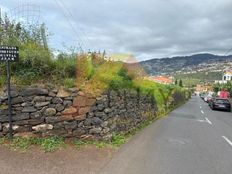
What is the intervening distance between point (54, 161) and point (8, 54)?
10.0 ft

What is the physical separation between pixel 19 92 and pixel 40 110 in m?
0.73

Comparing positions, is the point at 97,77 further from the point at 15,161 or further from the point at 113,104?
the point at 15,161

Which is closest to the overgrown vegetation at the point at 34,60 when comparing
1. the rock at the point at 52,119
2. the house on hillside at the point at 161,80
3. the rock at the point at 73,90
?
the rock at the point at 73,90

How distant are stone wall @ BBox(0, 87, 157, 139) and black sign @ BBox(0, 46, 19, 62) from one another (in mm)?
821

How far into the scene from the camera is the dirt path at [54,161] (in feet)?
19.2

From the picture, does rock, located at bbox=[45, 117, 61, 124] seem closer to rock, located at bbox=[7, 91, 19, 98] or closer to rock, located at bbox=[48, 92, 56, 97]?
rock, located at bbox=[48, 92, 56, 97]

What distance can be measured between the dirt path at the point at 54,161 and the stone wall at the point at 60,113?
2.33ft

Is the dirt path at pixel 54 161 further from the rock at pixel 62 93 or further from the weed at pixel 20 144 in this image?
the rock at pixel 62 93

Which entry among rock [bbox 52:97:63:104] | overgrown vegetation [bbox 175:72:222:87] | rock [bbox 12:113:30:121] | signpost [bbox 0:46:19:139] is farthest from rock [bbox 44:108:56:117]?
overgrown vegetation [bbox 175:72:222:87]

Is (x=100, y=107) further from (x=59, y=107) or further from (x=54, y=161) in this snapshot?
(x=54, y=161)

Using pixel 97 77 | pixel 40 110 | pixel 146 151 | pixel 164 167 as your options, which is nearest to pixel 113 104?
pixel 97 77

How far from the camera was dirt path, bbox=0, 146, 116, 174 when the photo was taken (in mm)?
5852

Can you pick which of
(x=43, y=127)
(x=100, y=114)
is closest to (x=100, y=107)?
(x=100, y=114)

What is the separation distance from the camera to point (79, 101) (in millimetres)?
8086
